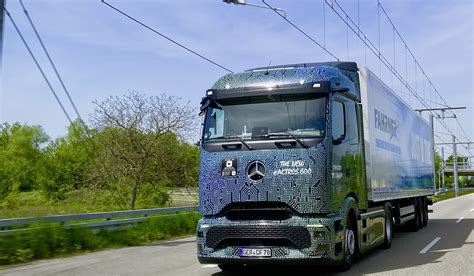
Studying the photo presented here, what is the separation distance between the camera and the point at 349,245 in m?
8.42

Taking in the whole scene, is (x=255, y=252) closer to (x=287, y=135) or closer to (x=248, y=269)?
(x=287, y=135)

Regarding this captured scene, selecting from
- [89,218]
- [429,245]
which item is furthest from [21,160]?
[429,245]

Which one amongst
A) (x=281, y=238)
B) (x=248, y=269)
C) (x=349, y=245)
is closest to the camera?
(x=281, y=238)

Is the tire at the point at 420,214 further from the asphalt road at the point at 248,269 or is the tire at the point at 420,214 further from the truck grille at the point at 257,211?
the truck grille at the point at 257,211

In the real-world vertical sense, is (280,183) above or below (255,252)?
above

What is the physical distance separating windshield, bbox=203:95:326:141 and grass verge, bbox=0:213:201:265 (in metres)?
5.18

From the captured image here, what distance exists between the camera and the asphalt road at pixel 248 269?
877cm

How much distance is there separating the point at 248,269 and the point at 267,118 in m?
2.82

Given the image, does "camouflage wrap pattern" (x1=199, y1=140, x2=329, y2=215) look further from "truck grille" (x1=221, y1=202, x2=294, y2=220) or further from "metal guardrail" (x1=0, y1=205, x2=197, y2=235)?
"metal guardrail" (x1=0, y1=205, x2=197, y2=235)

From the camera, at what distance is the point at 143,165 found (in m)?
29.2

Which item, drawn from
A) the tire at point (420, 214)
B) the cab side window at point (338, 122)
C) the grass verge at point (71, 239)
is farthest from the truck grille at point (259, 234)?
the tire at point (420, 214)

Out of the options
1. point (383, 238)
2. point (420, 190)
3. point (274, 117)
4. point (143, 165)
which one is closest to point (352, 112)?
point (274, 117)

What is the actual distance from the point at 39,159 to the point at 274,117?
201 feet

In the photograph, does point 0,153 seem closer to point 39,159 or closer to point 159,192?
point 39,159
